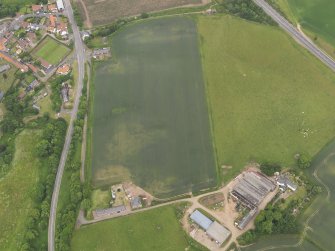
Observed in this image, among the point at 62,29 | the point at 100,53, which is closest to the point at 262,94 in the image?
the point at 100,53

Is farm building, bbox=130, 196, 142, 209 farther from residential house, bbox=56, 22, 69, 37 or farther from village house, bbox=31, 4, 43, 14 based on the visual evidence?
village house, bbox=31, 4, 43, 14

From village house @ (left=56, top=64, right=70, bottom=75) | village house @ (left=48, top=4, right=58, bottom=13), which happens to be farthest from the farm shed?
village house @ (left=48, top=4, right=58, bottom=13)

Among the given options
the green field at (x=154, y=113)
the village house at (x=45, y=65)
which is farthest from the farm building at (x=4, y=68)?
the green field at (x=154, y=113)

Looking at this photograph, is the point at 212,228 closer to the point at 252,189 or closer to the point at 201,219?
the point at 201,219

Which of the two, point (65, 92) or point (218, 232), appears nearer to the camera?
point (218, 232)

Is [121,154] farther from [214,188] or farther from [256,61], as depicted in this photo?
[256,61]

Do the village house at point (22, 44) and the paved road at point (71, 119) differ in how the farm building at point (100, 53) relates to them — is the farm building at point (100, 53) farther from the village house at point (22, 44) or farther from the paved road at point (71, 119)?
the village house at point (22, 44)
